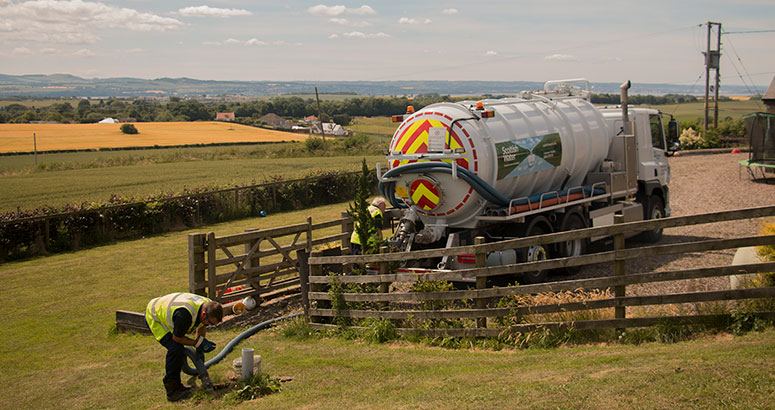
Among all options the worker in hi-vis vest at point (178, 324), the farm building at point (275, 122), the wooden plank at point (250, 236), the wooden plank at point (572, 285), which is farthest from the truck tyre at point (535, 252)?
the farm building at point (275, 122)

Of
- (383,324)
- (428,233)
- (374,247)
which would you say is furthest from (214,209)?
(383,324)

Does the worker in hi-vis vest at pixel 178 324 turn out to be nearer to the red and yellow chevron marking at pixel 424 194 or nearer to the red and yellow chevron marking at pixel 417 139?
the red and yellow chevron marking at pixel 424 194

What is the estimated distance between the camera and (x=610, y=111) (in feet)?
61.6

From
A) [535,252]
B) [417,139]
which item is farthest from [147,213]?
[535,252]

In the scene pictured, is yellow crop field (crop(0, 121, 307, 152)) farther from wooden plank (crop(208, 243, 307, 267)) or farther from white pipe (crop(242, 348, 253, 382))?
white pipe (crop(242, 348, 253, 382))

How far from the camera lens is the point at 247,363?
7617 mm

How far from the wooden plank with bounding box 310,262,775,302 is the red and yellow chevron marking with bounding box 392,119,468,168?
Result: 4598mm

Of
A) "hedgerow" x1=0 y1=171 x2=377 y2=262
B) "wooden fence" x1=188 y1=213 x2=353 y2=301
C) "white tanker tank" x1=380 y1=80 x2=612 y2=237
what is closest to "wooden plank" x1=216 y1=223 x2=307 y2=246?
"wooden fence" x1=188 y1=213 x2=353 y2=301

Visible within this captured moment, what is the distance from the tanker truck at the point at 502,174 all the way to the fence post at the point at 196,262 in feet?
13.1

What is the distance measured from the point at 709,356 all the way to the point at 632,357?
2.47 ft

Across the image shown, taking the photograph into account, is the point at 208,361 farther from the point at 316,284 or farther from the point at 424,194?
the point at 424,194

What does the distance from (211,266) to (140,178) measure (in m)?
31.7

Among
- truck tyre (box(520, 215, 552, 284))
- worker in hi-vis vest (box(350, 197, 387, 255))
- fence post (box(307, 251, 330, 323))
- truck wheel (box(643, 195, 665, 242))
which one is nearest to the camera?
fence post (box(307, 251, 330, 323))

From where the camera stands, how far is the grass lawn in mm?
33125
